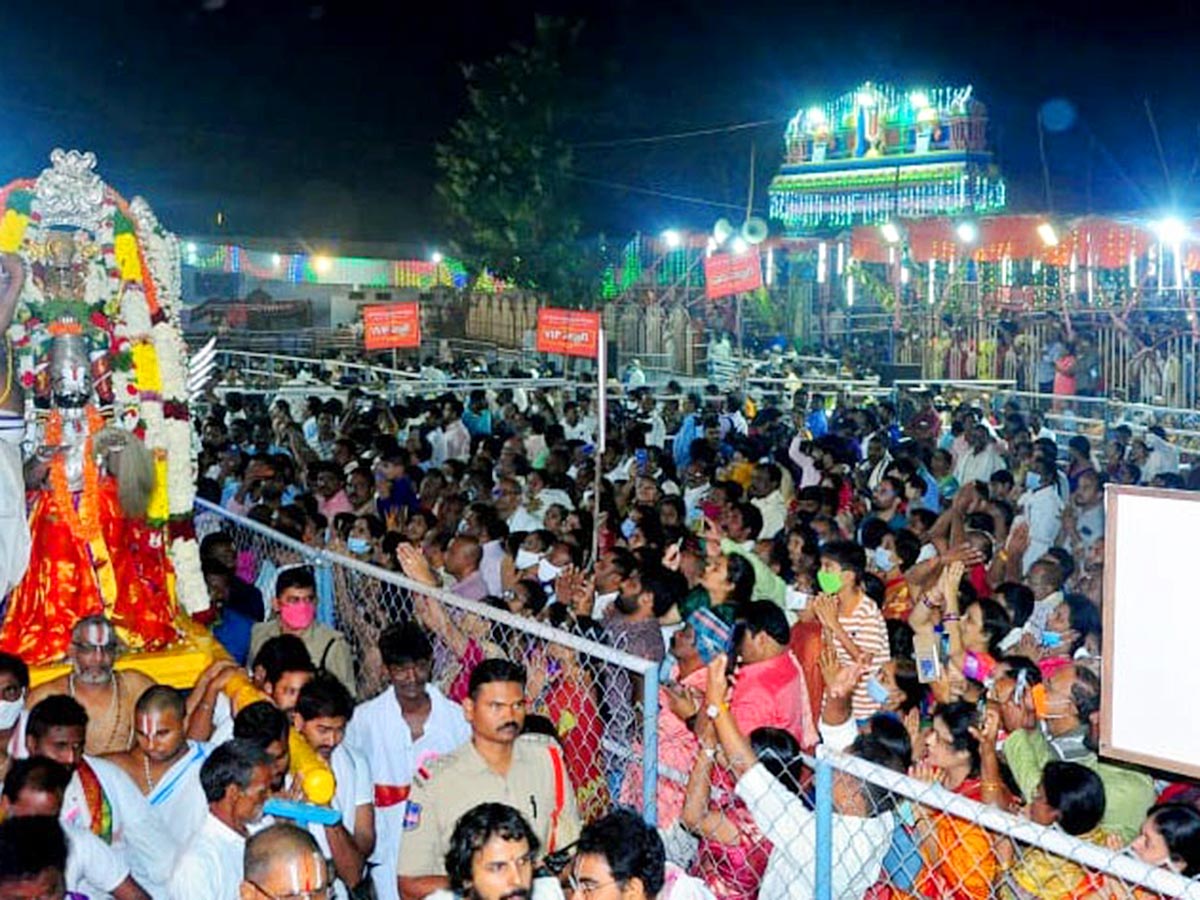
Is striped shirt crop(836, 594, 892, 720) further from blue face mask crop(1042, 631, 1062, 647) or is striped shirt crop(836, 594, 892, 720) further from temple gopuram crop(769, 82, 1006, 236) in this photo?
temple gopuram crop(769, 82, 1006, 236)

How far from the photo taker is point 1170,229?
20.0m

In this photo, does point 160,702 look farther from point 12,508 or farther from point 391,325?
point 391,325

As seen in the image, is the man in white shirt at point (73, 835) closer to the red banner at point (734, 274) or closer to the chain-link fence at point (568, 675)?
the chain-link fence at point (568, 675)

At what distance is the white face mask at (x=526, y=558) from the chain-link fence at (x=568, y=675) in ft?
4.54

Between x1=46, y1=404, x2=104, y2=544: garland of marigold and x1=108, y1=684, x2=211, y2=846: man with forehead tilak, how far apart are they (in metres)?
2.73

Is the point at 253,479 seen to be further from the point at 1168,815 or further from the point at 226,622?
the point at 1168,815

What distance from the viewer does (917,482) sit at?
10914 millimetres

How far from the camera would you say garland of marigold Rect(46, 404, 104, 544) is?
8.15 meters

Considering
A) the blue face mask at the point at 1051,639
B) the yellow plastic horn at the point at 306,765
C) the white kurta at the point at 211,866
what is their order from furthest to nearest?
the blue face mask at the point at 1051,639
the yellow plastic horn at the point at 306,765
the white kurta at the point at 211,866

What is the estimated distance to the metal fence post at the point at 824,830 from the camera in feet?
14.0

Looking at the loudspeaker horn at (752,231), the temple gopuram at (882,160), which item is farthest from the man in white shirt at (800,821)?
the temple gopuram at (882,160)

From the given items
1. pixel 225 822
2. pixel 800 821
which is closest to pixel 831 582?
pixel 800 821

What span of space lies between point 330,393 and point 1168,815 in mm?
16766

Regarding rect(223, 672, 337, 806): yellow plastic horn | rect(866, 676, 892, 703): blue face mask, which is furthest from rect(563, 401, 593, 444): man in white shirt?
rect(866, 676, 892, 703): blue face mask
